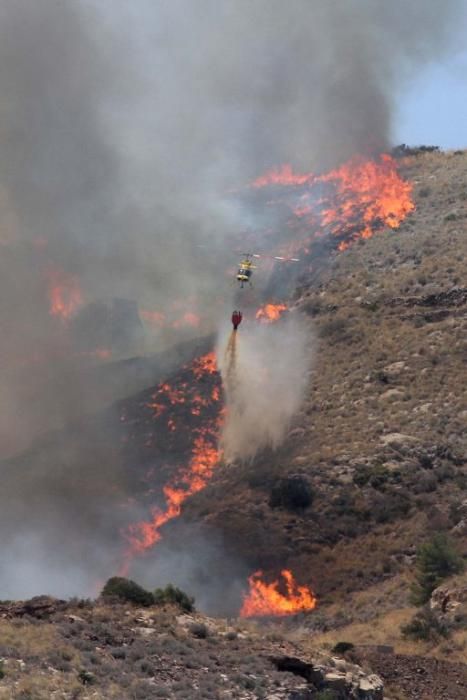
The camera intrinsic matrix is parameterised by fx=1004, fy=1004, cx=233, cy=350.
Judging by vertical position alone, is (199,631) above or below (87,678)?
above

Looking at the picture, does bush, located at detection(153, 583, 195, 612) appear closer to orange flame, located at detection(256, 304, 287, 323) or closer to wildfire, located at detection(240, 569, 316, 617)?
wildfire, located at detection(240, 569, 316, 617)

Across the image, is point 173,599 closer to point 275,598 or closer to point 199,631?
point 199,631

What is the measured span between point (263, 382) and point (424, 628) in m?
38.1

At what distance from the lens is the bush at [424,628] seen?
40438 millimetres

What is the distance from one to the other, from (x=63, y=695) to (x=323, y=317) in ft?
211

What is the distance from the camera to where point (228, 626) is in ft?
106

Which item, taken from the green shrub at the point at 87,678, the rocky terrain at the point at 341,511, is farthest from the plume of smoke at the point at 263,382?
the green shrub at the point at 87,678

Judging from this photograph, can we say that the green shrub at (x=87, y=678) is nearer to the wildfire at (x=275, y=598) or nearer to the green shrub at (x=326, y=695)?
the green shrub at (x=326, y=695)

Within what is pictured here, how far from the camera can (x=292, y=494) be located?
6269 centimetres

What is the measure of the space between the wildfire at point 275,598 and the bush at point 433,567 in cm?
700

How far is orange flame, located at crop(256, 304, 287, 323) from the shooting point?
8781cm

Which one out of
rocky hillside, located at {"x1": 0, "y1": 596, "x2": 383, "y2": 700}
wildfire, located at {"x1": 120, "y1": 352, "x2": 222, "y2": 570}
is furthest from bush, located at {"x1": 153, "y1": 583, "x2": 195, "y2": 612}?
wildfire, located at {"x1": 120, "y1": 352, "x2": 222, "y2": 570}

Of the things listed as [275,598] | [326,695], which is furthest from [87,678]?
[275,598]

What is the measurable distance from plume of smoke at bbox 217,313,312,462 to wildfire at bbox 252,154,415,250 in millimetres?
16337
